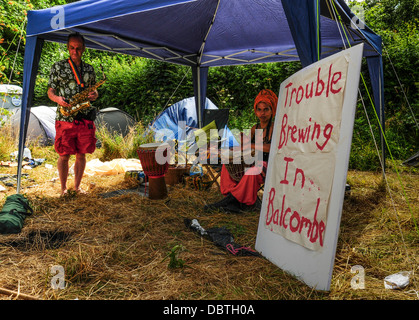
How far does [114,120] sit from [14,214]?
505cm

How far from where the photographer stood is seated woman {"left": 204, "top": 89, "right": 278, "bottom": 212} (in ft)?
10.8

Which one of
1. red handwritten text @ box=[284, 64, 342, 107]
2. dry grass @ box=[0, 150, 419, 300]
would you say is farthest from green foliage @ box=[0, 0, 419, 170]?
red handwritten text @ box=[284, 64, 342, 107]

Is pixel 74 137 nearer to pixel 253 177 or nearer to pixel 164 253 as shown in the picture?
pixel 164 253

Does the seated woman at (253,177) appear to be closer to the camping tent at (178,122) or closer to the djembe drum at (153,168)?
the djembe drum at (153,168)

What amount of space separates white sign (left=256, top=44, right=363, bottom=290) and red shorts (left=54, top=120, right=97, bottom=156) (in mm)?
2379

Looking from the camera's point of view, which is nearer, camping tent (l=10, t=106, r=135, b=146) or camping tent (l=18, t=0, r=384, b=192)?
camping tent (l=18, t=0, r=384, b=192)

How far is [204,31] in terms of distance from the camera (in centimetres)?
501

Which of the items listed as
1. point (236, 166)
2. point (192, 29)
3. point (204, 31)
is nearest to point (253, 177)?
point (236, 166)

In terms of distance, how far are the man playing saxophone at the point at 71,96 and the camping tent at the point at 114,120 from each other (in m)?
3.77

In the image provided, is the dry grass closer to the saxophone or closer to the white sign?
the white sign

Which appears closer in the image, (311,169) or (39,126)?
(311,169)
